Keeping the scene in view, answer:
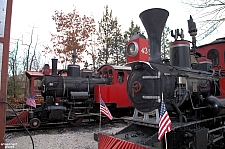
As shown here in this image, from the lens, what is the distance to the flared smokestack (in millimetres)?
4445

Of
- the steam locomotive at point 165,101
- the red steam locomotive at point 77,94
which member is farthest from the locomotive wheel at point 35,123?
the steam locomotive at point 165,101

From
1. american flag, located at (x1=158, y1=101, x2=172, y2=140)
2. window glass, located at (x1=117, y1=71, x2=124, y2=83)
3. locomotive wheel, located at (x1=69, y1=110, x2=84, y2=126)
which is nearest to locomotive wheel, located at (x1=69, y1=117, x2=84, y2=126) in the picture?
locomotive wheel, located at (x1=69, y1=110, x2=84, y2=126)

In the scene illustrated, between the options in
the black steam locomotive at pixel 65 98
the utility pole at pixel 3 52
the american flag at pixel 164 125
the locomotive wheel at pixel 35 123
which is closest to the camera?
the utility pole at pixel 3 52

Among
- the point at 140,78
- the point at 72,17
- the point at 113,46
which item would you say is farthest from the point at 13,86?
the point at 140,78

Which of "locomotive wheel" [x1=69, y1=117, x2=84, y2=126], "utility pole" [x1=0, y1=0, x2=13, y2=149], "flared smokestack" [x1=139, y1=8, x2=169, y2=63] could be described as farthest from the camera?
"locomotive wheel" [x1=69, y1=117, x2=84, y2=126]

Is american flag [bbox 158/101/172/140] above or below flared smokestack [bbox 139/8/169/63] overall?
below

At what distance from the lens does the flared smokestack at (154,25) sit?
445 centimetres

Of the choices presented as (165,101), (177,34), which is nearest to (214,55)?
(177,34)

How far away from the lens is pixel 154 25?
14.8 ft

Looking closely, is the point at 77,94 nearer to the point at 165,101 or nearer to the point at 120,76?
the point at 120,76

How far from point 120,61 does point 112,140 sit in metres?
25.1

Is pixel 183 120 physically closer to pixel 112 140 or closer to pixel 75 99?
pixel 112 140

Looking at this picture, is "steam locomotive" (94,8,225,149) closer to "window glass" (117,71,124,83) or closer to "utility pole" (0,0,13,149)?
"utility pole" (0,0,13,149)

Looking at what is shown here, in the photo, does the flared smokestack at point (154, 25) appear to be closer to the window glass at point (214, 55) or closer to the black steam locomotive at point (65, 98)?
the window glass at point (214, 55)
